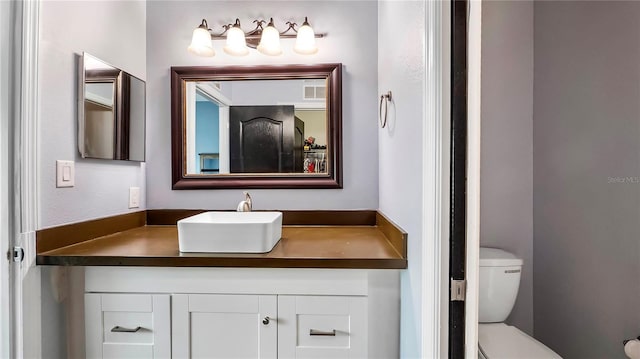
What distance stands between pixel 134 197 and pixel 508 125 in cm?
213

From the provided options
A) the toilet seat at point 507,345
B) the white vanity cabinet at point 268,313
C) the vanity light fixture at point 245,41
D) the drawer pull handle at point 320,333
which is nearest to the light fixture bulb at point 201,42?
the vanity light fixture at point 245,41

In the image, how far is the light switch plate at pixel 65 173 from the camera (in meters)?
1.26

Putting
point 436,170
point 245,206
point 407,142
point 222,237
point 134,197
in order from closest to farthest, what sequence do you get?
1. point 436,170
2. point 407,142
3. point 222,237
4. point 245,206
5. point 134,197

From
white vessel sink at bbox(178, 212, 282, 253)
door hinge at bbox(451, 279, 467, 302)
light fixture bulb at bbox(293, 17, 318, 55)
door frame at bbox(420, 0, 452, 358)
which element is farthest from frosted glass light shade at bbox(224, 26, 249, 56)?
door hinge at bbox(451, 279, 467, 302)

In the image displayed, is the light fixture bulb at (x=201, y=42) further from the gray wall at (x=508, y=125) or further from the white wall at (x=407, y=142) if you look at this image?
the gray wall at (x=508, y=125)

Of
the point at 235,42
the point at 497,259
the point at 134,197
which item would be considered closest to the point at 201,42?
the point at 235,42

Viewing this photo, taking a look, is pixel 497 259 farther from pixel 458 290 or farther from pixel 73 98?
pixel 73 98

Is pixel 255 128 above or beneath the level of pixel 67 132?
above

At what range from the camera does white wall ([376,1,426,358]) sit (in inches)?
37.8

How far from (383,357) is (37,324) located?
127 centimetres

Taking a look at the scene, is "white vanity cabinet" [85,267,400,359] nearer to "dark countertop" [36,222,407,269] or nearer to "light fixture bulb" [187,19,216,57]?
"dark countertop" [36,222,407,269]

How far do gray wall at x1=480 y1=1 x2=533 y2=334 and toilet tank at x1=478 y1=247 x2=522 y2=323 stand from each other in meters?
0.24

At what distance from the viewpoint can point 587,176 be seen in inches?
59.4

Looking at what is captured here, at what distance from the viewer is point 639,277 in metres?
1.27
